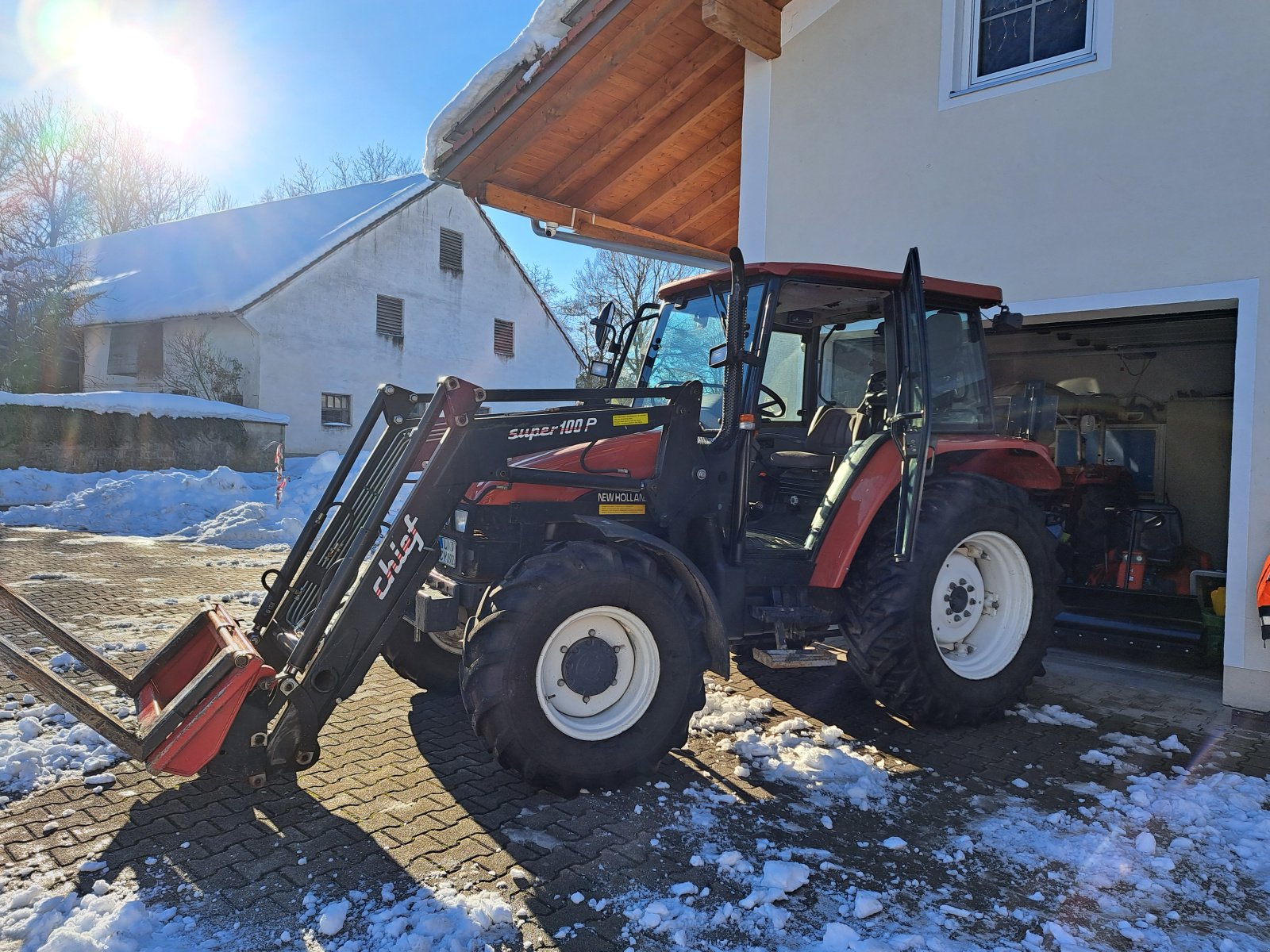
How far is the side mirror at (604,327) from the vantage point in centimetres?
503

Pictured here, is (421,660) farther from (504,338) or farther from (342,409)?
(504,338)

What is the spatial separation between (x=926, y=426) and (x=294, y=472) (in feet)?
58.1

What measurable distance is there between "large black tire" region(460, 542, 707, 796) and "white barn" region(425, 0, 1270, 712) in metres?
3.64

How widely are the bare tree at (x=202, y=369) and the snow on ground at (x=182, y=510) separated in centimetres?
747

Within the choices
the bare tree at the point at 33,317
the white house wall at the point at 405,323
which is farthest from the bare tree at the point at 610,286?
the bare tree at the point at 33,317

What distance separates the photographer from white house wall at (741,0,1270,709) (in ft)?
16.9

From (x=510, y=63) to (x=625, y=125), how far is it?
4.14ft

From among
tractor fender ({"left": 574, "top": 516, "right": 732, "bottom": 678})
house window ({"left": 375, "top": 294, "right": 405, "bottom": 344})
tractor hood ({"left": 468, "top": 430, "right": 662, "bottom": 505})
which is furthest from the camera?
house window ({"left": 375, "top": 294, "right": 405, "bottom": 344})

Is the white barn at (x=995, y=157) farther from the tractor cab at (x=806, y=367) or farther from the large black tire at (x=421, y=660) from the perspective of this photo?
the large black tire at (x=421, y=660)

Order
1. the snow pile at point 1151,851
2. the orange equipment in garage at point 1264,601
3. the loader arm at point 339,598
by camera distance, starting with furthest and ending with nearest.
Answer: the orange equipment in garage at point 1264,601 < the loader arm at point 339,598 < the snow pile at point 1151,851

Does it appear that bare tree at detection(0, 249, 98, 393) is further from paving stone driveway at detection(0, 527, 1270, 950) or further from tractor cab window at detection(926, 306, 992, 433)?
tractor cab window at detection(926, 306, 992, 433)

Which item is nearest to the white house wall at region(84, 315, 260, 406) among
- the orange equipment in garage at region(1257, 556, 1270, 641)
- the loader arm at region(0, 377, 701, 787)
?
the loader arm at region(0, 377, 701, 787)

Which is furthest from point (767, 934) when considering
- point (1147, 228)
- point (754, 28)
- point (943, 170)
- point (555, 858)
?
point (754, 28)

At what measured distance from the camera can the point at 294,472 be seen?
1950 cm
